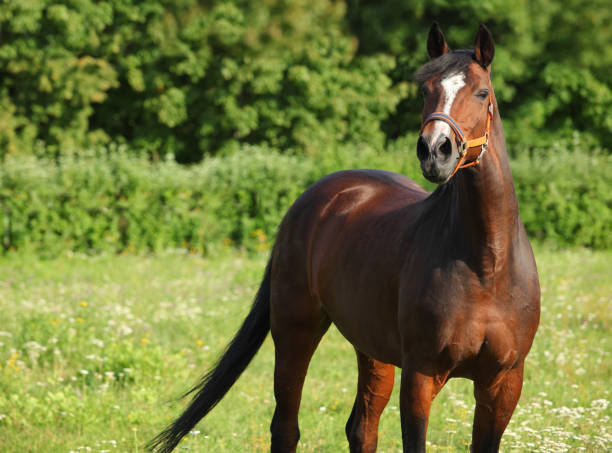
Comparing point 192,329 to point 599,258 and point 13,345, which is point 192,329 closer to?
point 13,345

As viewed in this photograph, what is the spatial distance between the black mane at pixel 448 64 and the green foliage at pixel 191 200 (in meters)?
10.6

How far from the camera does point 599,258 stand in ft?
41.6

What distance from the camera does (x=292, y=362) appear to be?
4.06m

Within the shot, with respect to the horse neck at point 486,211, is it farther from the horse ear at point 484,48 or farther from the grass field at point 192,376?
the grass field at point 192,376

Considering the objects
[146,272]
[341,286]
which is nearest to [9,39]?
[146,272]

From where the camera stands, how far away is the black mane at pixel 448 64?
278cm

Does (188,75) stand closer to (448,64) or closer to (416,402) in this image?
(448,64)

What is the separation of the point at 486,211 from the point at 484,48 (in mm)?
672

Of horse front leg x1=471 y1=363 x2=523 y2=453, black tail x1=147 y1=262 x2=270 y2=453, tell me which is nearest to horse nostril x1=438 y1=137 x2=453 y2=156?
horse front leg x1=471 y1=363 x2=523 y2=453

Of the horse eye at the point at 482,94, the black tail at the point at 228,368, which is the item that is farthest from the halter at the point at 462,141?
the black tail at the point at 228,368

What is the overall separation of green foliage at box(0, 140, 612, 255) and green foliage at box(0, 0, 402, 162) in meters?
7.67

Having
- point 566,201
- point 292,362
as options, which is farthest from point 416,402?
point 566,201

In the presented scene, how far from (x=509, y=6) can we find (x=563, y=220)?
9615 millimetres

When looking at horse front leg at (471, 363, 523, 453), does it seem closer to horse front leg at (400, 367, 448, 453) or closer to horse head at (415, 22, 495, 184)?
horse front leg at (400, 367, 448, 453)
